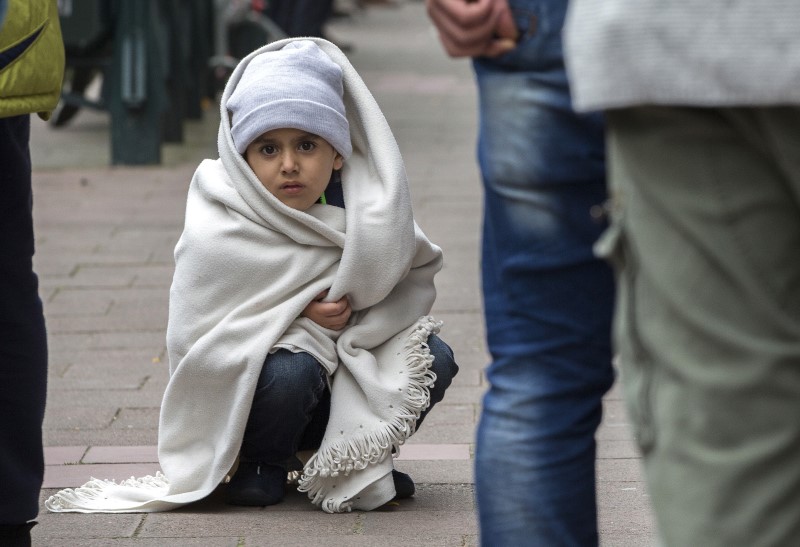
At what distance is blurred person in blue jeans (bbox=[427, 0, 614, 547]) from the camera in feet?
6.55

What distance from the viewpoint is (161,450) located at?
129 inches

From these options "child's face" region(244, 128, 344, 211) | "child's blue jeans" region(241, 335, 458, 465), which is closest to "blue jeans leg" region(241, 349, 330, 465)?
"child's blue jeans" region(241, 335, 458, 465)

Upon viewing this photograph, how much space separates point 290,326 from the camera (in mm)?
3186

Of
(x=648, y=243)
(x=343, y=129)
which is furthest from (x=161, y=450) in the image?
(x=648, y=243)

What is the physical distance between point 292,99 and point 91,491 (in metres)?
0.99

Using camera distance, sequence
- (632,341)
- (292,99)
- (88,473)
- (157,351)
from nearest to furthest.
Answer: (632,341), (292,99), (88,473), (157,351)

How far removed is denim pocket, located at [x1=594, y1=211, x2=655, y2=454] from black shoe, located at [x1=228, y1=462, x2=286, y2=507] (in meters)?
1.68

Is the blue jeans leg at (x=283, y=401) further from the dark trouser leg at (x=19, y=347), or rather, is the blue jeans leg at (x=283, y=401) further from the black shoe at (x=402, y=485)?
the dark trouser leg at (x=19, y=347)

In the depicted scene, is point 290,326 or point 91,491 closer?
point 290,326

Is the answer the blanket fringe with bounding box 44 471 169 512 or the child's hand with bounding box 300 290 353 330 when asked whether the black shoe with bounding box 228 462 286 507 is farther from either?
the child's hand with bounding box 300 290 353 330

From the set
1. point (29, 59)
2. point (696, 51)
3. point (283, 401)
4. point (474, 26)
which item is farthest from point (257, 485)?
point (696, 51)

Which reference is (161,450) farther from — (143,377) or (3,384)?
(143,377)

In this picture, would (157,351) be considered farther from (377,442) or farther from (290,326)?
(377,442)

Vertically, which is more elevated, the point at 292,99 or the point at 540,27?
the point at 540,27
